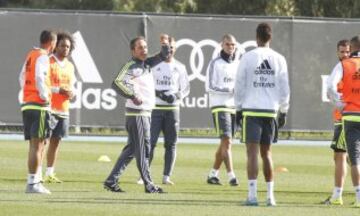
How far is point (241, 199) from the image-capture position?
611 inches

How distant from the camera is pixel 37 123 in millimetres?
15414

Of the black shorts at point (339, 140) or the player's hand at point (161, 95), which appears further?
the player's hand at point (161, 95)

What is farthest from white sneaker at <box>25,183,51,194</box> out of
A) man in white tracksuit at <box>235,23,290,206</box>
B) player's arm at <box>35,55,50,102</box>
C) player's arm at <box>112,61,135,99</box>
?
man in white tracksuit at <box>235,23,290,206</box>

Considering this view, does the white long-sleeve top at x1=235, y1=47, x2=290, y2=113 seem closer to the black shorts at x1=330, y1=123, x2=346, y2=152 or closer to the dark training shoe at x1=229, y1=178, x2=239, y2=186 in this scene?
the black shorts at x1=330, y1=123, x2=346, y2=152

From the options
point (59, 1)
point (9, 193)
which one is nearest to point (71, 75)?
point (9, 193)

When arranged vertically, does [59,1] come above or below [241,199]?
above

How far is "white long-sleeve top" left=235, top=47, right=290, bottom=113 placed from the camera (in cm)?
1434

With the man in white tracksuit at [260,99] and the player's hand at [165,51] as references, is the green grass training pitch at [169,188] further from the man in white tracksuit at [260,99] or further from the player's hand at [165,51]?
the player's hand at [165,51]

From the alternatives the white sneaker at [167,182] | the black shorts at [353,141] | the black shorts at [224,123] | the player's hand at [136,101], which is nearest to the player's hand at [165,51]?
the black shorts at [224,123]

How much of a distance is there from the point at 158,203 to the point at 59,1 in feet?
83.1

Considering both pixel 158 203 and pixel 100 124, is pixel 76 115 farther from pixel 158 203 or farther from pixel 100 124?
pixel 158 203

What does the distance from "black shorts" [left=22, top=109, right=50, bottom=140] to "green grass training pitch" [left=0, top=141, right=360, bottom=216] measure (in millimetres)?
781

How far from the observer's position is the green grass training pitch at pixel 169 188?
13695mm

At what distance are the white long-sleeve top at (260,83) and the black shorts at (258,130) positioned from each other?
14 cm
